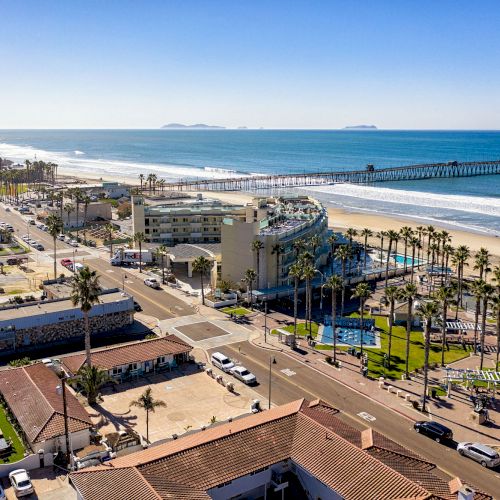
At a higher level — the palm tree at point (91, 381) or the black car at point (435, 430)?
the palm tree at point (91, 381)

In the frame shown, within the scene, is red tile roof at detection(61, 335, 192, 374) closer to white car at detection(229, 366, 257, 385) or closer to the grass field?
white car at detection(229, 366, 257, 385)

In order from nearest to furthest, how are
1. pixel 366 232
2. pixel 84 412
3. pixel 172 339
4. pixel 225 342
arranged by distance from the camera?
pixel 84 412, pixel 172 339, pixel 225 342, pixel 366 232

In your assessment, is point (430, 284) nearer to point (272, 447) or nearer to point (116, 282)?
point (116, 282)

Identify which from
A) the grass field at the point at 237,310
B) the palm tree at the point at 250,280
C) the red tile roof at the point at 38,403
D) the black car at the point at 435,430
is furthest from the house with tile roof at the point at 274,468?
the palm tree at the point at 250,280

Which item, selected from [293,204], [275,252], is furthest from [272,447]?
[293,204]

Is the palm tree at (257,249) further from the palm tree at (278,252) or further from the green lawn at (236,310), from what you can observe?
the green lawn at (236,310)

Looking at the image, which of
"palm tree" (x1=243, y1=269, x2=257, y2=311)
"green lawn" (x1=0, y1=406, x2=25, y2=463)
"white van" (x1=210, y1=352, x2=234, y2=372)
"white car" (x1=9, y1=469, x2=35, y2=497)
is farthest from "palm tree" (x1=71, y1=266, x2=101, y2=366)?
"palm tree" (x1=243, y1=269, x2=257, y2=311)

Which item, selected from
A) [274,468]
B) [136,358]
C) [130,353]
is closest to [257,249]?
[130,353]
